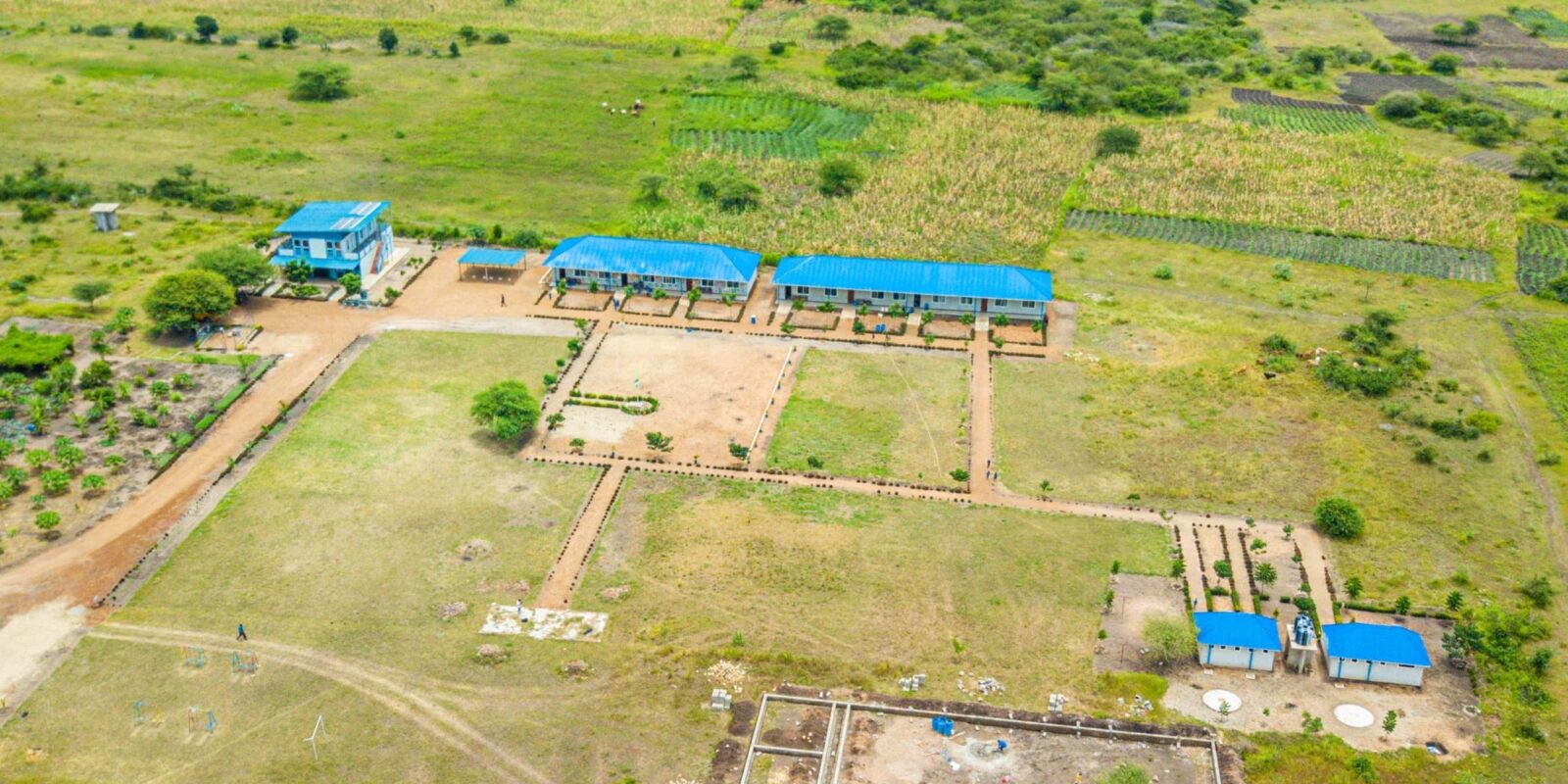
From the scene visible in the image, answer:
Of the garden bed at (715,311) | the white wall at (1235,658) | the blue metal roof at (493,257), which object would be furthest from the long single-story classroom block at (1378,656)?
the blue metal roof at (493,257)

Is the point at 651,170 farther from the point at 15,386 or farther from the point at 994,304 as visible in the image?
the point at 15,386

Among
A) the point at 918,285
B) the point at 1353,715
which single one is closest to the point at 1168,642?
the point at 1353,715

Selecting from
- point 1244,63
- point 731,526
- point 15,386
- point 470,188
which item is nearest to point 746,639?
point 731,526

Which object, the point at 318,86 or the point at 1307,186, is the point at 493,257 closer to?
the point at 318,86

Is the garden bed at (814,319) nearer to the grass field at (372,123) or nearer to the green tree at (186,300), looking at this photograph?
the grass field at (372,123)

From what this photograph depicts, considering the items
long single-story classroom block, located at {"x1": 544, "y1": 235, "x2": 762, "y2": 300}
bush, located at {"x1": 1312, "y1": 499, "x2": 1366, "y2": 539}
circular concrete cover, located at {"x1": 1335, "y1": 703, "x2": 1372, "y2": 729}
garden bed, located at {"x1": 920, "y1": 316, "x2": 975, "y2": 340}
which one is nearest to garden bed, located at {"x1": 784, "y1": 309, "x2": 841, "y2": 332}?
long single-story classroom block, located at {"x1": 544, "y1": 235, "x2": 762, "y2": 300}

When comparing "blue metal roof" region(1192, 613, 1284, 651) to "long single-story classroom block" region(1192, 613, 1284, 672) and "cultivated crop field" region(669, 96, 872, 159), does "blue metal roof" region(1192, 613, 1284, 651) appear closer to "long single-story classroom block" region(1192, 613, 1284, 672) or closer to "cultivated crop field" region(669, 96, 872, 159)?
"long single-story classroom block" region(1192, 613, 1284, 672)
